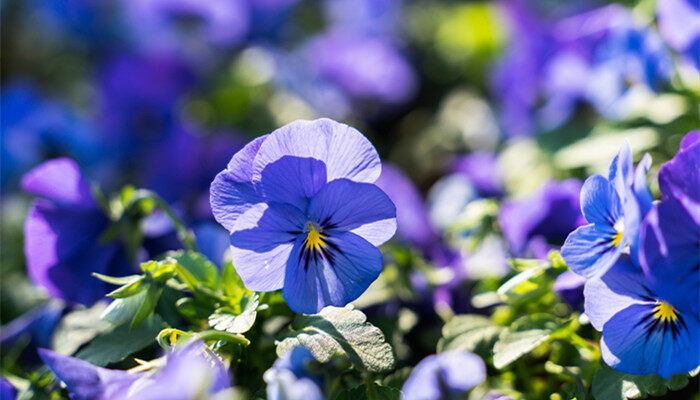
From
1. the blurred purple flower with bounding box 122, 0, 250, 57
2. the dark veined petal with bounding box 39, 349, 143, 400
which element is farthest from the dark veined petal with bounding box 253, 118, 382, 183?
the blurred purple flower with bounding box 122, 0, 250, 57

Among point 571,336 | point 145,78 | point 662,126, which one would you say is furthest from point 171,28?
point 571,336

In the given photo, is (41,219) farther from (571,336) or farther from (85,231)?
(571,336)

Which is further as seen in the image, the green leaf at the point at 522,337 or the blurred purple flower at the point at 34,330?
the blurred purple flower at the point at 34,330

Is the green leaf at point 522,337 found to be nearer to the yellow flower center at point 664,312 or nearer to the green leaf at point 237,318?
the yellow flower center at point 664,312

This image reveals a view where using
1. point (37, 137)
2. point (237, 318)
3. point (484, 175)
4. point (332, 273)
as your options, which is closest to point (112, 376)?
point (237, 318)

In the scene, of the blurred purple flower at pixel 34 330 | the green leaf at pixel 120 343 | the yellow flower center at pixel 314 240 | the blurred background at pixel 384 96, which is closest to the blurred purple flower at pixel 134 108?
the blurred background at pixel 384 96

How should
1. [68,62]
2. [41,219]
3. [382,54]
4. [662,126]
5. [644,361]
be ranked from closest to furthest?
[644,361]
[41,219]
[662,126]
[382,54]
[68,62]

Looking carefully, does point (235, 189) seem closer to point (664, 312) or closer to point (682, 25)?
point (664, 312)
